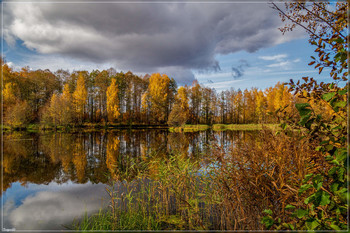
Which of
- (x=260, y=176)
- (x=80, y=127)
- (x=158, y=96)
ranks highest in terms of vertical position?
(x=158, y=96)

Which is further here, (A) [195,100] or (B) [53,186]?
(A) [195,100]

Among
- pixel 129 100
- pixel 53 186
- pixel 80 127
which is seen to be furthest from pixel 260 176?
pixel 129 100

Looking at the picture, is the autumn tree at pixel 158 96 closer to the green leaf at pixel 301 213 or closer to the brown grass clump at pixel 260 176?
the brown grass clump at pixel 260 176

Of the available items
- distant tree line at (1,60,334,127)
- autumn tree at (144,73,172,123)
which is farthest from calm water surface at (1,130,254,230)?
autumn tree at (144,73,172,123)

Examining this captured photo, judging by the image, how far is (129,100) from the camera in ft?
136

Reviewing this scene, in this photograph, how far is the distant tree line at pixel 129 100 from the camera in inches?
1169

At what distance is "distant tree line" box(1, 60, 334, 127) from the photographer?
2969 cm

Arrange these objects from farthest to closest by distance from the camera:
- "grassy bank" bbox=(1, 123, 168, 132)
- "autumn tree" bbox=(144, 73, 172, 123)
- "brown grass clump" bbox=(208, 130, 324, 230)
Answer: "autumn tree" bbox=(144, 73, 172, 123), "grassy bank" bbox=(1, 123, 168, 132), "brown grass clump" bbox=(208, 130, 324, 230)

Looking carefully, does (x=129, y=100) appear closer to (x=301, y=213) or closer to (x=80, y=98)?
(x=80, y=98)

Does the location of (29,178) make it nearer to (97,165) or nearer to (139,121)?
(97,165)

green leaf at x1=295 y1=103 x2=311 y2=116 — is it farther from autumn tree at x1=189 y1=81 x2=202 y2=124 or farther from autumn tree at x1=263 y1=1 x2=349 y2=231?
autumn tree at x1=189 y1=81 x2=202 y2=124

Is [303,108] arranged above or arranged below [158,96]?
below

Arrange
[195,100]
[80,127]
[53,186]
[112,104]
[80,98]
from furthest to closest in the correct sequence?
[195,100] < [112,104] < [80,98] < [80,127] < [53,186]

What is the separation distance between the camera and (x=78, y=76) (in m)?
37.7
